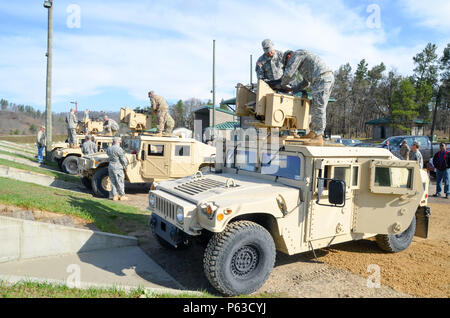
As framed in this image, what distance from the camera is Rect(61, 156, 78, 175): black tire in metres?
13.1

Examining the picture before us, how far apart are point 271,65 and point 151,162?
488 cm

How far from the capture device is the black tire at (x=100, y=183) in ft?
29.5

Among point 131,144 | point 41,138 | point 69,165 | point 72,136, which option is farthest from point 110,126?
point 131,144

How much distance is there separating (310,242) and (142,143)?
588cm

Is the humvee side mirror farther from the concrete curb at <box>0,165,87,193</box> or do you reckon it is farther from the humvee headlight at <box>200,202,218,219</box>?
the concrete curb at <box>0,165,87,193</box>

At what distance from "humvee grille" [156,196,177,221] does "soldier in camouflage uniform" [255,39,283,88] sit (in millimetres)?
2538

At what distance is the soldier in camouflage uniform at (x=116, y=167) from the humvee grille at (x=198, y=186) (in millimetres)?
4193

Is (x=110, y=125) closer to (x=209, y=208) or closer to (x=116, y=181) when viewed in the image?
(x=116, y=181)

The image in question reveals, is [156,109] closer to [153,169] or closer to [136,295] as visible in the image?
[153,169]

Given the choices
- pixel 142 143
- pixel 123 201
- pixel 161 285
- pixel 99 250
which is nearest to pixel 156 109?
pixel 142 143

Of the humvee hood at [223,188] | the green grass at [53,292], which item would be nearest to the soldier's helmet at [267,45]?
the humvee hood at [223,188]

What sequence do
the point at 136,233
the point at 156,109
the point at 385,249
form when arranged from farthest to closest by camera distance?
1. the point at 156,109
2. the point at 136,233
3. the point at 385,249

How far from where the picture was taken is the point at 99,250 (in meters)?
4.88

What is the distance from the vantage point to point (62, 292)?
3.28 m
